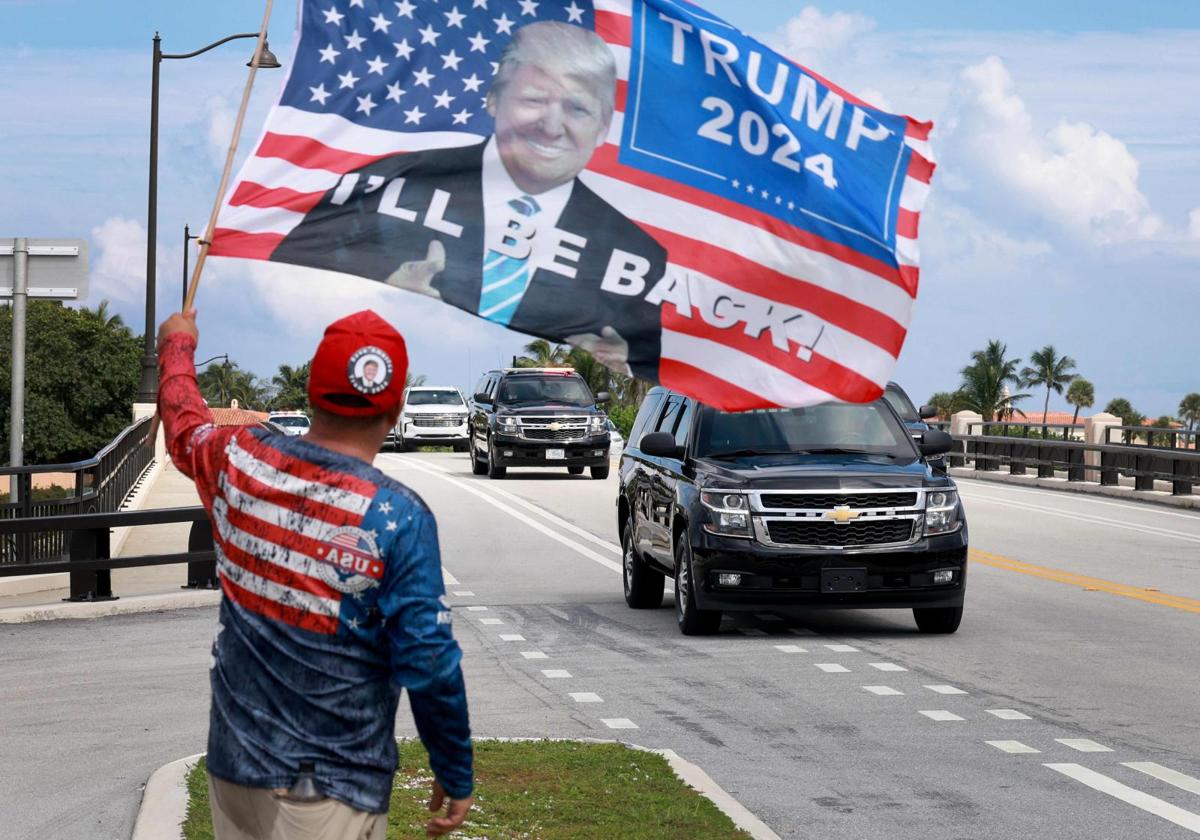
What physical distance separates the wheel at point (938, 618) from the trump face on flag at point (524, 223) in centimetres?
779

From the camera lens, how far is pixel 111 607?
15.6 meters

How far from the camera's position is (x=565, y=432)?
1409 inches

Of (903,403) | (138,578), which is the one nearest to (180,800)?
(138,578)

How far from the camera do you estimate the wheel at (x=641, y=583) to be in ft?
52.1

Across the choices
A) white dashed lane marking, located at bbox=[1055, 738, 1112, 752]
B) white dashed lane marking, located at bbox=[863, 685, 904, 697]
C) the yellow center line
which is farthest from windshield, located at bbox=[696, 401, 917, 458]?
white dashed lane marking, located at bbox=[1055, 738, 1112, 752]

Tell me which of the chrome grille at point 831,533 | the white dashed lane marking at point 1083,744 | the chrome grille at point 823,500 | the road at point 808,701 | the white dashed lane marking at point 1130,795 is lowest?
the road at point 808,701

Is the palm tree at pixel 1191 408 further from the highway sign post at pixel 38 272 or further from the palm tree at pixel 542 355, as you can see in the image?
the highway sign post at pixel 38 272

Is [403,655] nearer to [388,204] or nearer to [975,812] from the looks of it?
[388,204]

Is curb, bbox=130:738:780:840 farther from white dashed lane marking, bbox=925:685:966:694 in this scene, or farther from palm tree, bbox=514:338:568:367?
palm tree, bbox=514:338:568:367

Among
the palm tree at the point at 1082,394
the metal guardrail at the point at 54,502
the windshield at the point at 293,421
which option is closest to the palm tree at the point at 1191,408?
the palm tree at the point at 1082,394

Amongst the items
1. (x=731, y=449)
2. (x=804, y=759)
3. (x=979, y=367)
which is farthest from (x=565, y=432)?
(x=979, y=367)

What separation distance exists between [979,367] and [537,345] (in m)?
31.9

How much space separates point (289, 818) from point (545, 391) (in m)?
33.0

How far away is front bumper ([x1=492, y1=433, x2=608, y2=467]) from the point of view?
35.7 metres
